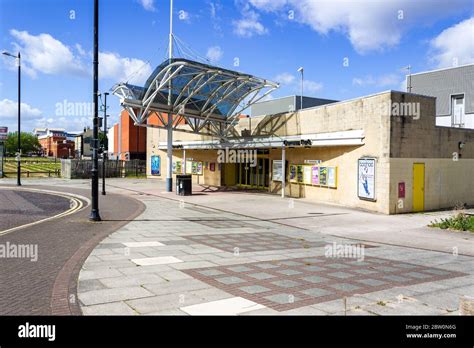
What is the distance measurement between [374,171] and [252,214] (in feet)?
18.8

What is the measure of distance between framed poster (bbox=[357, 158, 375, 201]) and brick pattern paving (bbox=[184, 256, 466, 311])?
986 centimetres

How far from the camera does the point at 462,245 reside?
1162cm

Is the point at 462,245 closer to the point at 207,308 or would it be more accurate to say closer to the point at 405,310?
the point at 405,310

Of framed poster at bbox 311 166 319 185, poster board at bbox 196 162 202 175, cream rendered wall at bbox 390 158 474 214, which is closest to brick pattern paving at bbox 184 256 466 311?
cream rendered wall at bbox 390 158 474 214

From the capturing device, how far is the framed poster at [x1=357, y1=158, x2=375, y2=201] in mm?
18625

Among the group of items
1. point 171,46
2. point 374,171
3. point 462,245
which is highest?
Answer: point 171,46

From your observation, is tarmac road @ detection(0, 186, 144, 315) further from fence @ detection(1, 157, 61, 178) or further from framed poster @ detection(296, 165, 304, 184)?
fence @ detection(1, 157, 61, 178)

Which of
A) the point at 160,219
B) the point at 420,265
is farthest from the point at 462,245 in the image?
the point at 160,219

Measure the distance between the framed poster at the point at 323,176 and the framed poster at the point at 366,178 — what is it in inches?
98.6

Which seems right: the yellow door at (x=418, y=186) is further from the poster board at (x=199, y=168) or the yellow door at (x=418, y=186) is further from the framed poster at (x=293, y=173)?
the poster board at (x=199, y=168)

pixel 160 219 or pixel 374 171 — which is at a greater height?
pixel 374 171

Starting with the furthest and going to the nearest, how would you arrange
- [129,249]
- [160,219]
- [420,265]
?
[160,219] → [129,249] → [420,265]

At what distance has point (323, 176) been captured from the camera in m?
22.1
